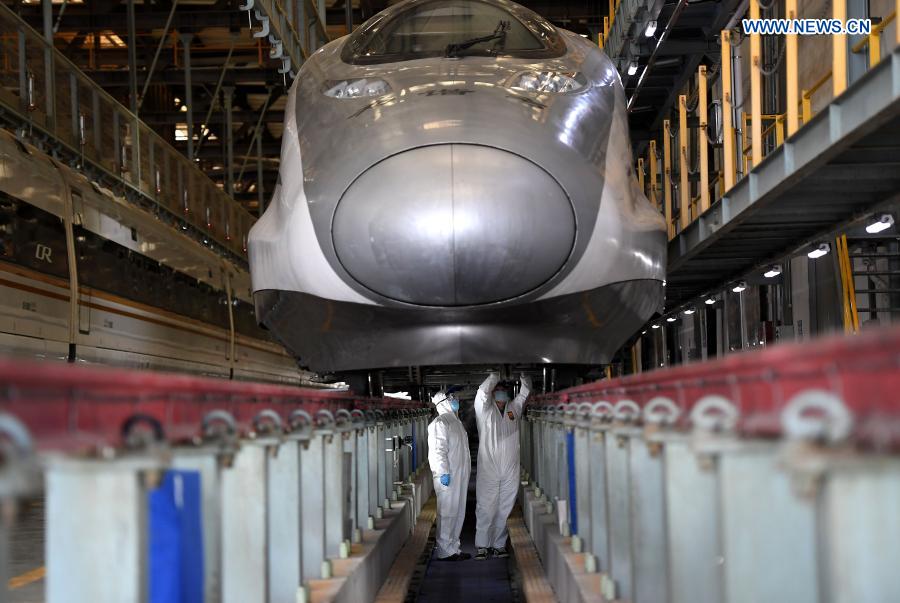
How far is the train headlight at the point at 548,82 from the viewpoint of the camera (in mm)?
6762

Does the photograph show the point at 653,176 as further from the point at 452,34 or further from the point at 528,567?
the point at 528,567

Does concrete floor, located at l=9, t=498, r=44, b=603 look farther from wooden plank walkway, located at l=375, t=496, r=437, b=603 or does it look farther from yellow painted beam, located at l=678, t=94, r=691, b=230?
yellow painted beam, located at l=678, t=94, r=691, b=230

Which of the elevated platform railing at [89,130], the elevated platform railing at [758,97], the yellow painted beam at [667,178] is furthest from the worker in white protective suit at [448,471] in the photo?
the yellow painted beam at [667,178]

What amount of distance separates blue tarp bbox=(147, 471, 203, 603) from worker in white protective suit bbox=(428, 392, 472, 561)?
6556 mm

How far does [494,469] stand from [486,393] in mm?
655

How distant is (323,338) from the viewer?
6996mm

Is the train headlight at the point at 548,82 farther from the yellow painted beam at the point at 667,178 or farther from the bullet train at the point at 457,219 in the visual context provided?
the yellow painted beam at the point at 667,178

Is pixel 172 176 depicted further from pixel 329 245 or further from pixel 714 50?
pixel 329 245

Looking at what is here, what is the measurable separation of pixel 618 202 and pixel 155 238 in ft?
28.8

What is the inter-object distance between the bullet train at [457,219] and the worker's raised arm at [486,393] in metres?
2.89

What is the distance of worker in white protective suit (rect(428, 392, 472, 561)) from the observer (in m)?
9.83

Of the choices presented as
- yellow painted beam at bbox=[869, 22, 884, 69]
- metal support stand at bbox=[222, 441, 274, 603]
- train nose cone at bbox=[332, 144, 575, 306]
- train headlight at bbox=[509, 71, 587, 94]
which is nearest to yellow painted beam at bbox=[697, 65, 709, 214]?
yellow painted beam at bbox=[869, 22, 884, 69]

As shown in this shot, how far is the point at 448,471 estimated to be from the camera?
9891 mm
